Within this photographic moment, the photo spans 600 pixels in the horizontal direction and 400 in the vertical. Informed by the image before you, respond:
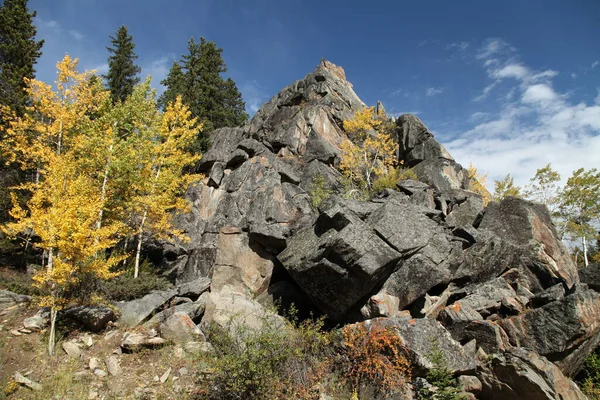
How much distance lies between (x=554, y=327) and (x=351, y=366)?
6860 mm

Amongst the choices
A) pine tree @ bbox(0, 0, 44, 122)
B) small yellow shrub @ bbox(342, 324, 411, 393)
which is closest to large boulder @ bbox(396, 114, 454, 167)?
small yellow shrub @ bbox(342, 324, 411, 393)

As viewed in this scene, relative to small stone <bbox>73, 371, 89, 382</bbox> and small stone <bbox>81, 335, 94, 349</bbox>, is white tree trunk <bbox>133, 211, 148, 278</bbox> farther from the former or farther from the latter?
small stone <bbox>73, 371, 89, 382</bbox>

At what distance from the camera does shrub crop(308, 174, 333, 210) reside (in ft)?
63.1

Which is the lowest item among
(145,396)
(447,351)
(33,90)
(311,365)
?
(145,396)

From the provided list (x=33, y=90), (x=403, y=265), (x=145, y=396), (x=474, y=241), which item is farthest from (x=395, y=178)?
(x=33, y=90)

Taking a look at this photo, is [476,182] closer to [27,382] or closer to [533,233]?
[533,233]

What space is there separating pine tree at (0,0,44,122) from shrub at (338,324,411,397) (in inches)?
1039

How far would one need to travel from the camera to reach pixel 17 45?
23016 mm

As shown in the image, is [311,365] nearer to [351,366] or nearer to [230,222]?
[351,366]

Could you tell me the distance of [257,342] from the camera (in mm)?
7930

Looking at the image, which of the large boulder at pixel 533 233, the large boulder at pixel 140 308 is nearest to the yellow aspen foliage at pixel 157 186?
the large boulder at pixel 140 308

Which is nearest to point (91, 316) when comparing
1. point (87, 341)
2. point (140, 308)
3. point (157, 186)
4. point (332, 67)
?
point (87, 341)

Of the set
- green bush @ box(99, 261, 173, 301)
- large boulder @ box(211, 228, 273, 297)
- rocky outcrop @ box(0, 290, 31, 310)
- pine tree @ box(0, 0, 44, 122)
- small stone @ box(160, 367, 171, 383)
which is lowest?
small stone @ box(160, 367, 171, 383)

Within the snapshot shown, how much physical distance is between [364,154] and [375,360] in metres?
19.4
